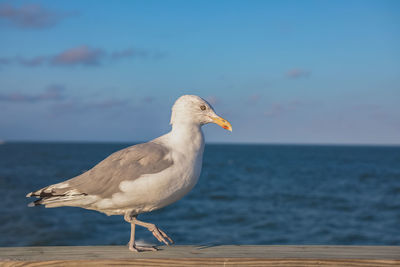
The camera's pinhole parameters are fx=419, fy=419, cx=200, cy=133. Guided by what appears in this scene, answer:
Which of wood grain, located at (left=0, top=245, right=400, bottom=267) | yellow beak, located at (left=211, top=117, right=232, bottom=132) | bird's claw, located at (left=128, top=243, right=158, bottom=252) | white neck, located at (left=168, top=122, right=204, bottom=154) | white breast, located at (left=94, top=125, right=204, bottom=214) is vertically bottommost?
wood grain, located at (left=0, top=245, right=400, bottom=267)

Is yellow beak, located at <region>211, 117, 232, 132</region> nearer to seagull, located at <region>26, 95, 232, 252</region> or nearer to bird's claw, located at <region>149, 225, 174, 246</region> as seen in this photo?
seagull, located at <region>26, 95, 232, 252</region>

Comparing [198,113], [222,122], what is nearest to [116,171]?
[198,113]

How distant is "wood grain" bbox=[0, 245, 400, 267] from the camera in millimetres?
2850

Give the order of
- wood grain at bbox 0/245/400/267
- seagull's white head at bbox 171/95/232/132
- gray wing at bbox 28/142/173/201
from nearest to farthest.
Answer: wood grain at bbox 0/245/400/267 → gray wing at bbox 28/142/173/201 → seagull's white head at bbox 171/95/232/132

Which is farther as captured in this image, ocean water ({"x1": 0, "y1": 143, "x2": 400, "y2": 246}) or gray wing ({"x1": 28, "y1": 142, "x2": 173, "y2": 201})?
ocean water ({"x1": 0, "y1": 143, "x2": 400, "y2": 246})

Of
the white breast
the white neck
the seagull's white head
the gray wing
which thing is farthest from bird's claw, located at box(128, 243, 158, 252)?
the seagull's white head

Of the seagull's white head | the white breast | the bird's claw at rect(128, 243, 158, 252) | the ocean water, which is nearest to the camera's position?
the bird's claw at rect(128, 243, 158, 252)

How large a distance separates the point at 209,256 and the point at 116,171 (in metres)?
1.11

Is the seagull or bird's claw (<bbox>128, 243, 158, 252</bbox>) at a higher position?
the seagull

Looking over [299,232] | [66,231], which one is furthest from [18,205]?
[299,232]

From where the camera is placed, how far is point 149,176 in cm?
336

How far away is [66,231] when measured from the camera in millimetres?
22281

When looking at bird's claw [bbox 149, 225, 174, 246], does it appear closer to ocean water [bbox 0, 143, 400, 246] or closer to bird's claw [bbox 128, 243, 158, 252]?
bird's claw [bbox 128, 243, 158, 252]

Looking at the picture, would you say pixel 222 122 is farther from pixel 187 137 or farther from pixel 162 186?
pixel 162 186
